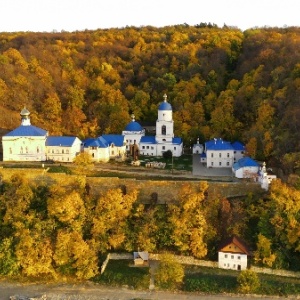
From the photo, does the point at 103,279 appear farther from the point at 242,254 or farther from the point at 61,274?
the point at 242,254

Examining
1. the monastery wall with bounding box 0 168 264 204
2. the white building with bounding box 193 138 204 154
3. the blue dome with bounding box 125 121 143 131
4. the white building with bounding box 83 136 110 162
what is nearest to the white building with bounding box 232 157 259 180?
the monastery wall with bounding box 0 168 264 204

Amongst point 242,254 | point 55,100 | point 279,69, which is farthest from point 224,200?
point 55,100

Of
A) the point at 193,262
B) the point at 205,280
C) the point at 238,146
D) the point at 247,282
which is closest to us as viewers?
the point at 247,282

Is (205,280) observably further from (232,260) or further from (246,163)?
(246,163)

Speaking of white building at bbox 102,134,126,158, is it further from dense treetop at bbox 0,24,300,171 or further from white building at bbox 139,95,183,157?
dense treetop at bbox 0,24,300,171

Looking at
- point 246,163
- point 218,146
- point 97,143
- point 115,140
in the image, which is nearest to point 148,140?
point 115,140
